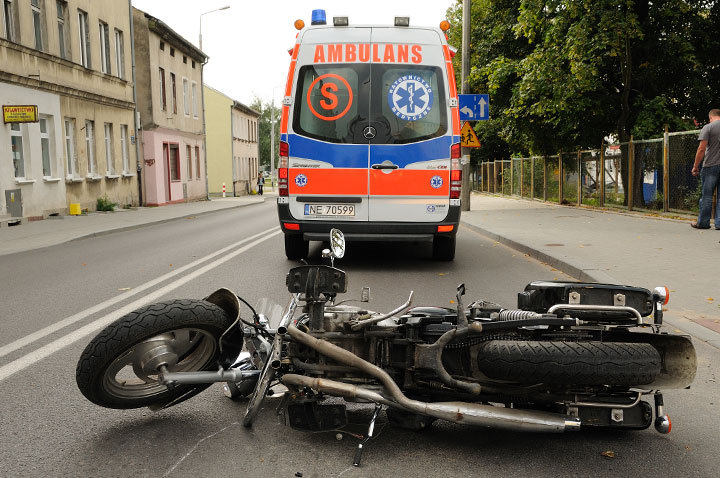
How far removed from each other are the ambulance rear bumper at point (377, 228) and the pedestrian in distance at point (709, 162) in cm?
610

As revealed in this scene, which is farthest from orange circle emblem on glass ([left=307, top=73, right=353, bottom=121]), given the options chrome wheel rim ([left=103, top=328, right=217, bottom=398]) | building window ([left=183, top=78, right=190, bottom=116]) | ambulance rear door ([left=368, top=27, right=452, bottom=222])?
building window ([left=183, top=78, right=190, bottom=116])

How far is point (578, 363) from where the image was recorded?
9.54 feet

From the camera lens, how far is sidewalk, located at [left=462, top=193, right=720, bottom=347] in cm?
623

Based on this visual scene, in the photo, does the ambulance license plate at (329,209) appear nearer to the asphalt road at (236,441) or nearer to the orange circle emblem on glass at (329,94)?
the orange circle emblem on glass at (329,94)

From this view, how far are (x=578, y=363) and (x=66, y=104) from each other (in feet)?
78.6

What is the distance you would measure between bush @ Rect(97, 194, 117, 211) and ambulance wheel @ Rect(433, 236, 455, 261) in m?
19.1

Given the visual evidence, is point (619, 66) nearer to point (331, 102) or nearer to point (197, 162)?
point (331, 102)

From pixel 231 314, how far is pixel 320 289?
0.53 meters

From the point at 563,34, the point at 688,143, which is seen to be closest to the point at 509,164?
the point at 563,34

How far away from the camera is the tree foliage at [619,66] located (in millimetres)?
18609

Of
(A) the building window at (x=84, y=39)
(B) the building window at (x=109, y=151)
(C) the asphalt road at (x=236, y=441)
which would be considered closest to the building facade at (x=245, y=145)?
(B) the building window at (x=109, y=151)

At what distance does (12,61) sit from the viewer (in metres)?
20.1

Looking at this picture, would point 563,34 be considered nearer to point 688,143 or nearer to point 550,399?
point 688,143

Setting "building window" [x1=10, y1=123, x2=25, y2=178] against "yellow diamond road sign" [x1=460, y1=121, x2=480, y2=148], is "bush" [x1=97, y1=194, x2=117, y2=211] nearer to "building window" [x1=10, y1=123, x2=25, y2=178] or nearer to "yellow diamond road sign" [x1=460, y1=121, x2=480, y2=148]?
"building window" [x1=10, y1=123, x2=25, y2=178]
